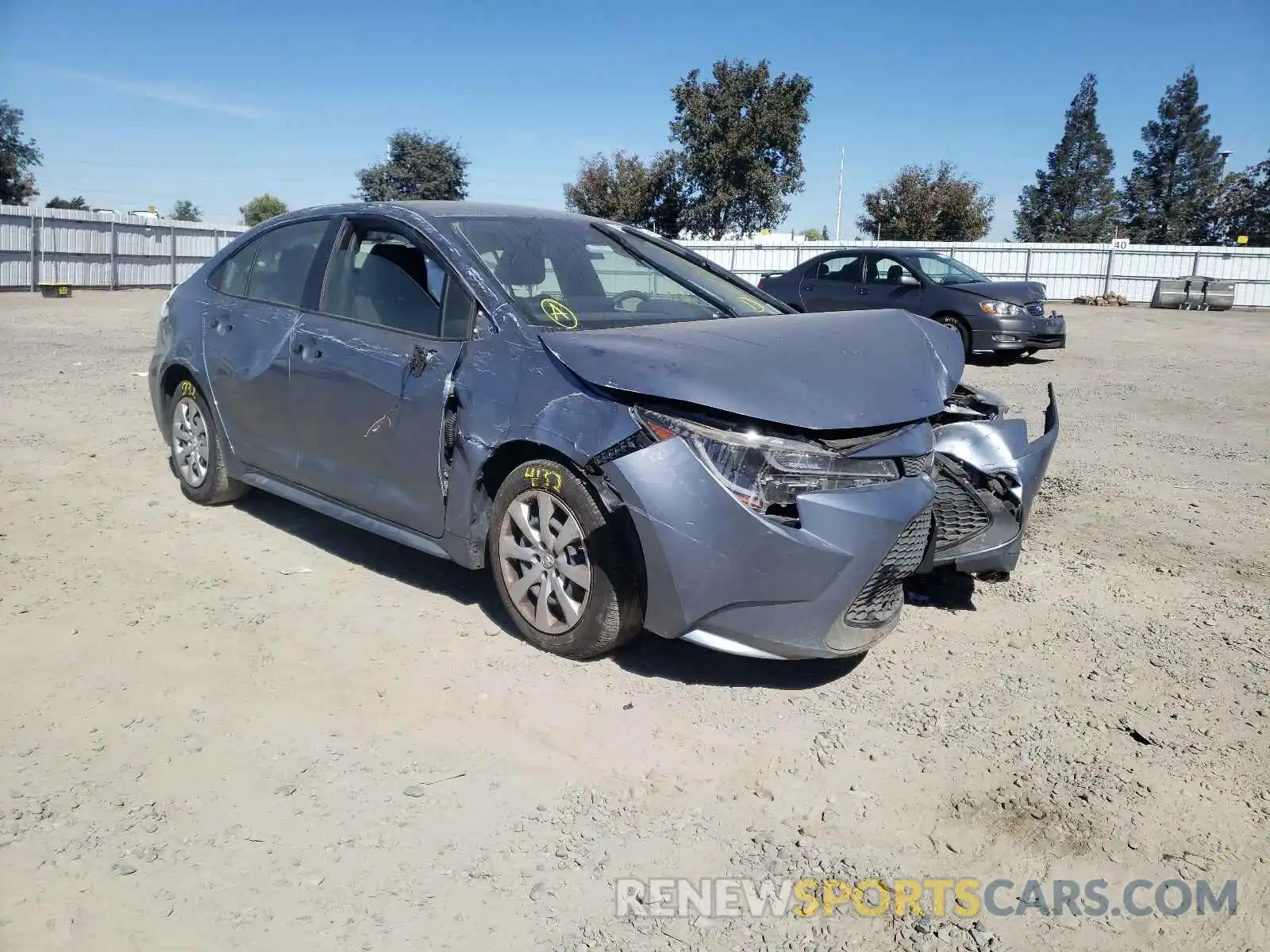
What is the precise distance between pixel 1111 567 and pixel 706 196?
3554 centimetres

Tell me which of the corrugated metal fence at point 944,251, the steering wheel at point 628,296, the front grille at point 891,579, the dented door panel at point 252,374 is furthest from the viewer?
the corrugated metal fence at point 944,251

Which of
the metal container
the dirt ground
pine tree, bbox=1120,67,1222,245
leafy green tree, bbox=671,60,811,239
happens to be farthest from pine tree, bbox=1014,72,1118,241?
the dirt ground

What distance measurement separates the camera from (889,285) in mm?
14727

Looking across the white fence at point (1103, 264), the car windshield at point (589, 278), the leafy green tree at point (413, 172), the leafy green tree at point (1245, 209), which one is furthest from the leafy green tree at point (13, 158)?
the leafy green tree at point (1245, 209)

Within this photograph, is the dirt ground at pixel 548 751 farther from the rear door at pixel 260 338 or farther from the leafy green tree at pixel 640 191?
the leafy green tree at pixel 640 191

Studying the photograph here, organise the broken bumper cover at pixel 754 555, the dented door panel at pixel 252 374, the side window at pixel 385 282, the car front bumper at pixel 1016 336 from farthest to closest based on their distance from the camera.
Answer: the car front bumper at pixel 1016 336
the dented door panel at pixel 252 374
the side window at pixel 385 282
the broken bumper cover at pixel 754 555

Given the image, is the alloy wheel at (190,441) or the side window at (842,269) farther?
the side window at (842,269)

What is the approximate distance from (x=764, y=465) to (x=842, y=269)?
12687 mm

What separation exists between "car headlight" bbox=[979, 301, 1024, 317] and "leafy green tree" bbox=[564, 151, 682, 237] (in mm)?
26742

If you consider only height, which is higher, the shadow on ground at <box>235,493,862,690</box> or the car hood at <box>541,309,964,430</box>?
the car hood at <box>541,309,964,430</box>

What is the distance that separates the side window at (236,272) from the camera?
5.31 meters

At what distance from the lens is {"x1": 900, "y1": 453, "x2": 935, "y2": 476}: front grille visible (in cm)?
349

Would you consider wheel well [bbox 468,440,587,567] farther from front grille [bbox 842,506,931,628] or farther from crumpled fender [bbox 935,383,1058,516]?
crumpled fender [bbox 935,383,1058,516]

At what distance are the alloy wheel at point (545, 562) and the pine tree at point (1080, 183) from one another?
61736 mm
